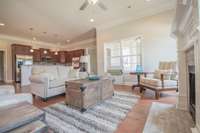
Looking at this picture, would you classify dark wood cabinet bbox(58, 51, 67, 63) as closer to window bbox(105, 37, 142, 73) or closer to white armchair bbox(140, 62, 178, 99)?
window bbox(105, 37, 142, 73)

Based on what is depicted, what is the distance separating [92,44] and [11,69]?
17.6 ft

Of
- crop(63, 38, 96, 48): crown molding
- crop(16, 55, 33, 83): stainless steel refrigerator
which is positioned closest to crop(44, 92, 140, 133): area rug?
crop(16, 55, 33, 83): stainless steel refrigerator

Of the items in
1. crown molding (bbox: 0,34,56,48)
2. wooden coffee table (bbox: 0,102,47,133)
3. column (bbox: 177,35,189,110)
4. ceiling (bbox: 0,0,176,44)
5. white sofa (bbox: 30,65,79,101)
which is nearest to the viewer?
wooden coffee table (bbox: 0,102,47,133)

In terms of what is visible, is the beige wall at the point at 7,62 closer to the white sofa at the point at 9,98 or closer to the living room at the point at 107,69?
the living room at the point at 107,69

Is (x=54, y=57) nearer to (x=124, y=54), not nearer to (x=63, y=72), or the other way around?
(x=63, y=72)

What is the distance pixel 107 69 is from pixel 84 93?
3801 mm

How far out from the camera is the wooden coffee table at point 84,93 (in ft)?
7.73

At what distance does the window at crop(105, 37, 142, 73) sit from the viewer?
5214mm

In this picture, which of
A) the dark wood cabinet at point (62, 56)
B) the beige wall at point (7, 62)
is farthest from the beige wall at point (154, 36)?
the beige wall at point (7, 62)

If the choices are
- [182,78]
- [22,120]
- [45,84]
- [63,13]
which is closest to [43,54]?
[63,13]

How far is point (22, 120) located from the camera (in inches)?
42.3

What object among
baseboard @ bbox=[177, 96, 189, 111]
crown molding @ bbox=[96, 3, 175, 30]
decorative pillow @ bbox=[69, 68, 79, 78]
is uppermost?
crown molding @ bbox=[96, 3, 175, 30]

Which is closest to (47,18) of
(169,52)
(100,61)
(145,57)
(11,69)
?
(100,61)

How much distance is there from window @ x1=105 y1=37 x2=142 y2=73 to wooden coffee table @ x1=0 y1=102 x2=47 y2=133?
15.3 ft
